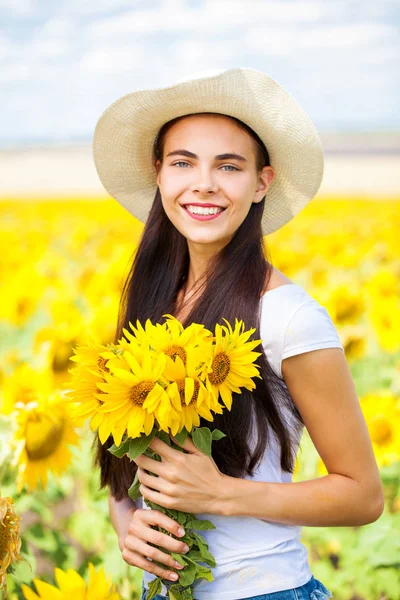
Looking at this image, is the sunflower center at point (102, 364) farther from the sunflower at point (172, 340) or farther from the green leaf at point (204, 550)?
the green leaf at point (204, 550)

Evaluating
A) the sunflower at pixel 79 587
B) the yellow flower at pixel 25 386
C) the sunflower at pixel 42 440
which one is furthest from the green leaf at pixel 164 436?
the yellow flower at pixel 25 386

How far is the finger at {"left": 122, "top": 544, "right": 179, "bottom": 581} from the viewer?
1653mm

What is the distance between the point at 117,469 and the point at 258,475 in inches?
16.4

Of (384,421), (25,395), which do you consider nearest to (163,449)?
(25,395)

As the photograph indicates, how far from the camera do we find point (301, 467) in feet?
12.0

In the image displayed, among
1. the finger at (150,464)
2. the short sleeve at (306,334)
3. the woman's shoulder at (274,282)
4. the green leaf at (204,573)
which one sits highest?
the woman's shoulder at (274,282)

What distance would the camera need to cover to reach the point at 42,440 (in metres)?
2.70

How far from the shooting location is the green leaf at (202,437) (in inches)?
62.8

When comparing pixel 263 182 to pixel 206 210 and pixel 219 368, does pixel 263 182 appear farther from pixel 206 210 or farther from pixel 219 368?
pixel 219 368

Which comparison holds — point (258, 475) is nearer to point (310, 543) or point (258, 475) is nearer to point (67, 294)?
point (310, 543)

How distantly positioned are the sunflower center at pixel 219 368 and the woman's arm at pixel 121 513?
72 centimetres

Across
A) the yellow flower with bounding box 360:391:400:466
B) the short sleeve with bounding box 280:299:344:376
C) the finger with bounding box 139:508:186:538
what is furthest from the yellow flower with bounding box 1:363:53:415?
the short sleeve with bounding box 280:299:344:376

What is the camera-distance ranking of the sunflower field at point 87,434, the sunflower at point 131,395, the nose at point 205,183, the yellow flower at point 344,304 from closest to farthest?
the sunflower at point 131,395 → the nose at point 205,183 → the sunflower field at point 87,434 → the yellow flower at point 344,304

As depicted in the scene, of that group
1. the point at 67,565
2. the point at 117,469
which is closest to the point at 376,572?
the point at 67,565
